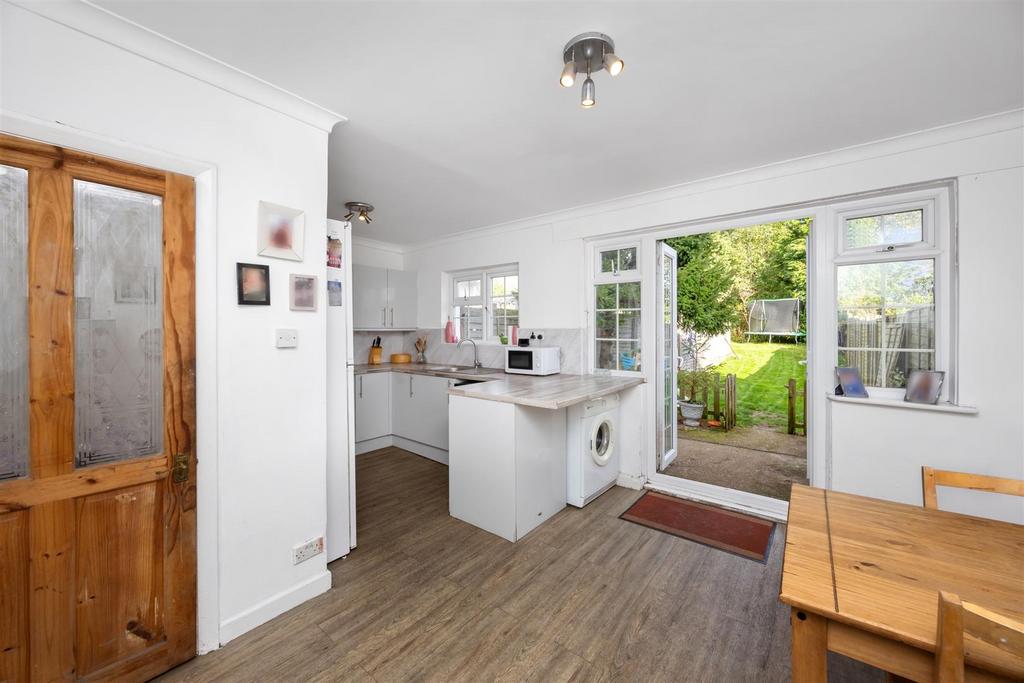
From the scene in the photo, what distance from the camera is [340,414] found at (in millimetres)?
2314

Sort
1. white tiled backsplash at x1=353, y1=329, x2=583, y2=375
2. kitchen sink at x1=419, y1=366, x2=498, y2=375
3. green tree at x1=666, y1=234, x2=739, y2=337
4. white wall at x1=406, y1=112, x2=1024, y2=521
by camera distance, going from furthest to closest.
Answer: green tree at x1=666, y1=234, x2=739, y2=337, kitchen sink at x1=419, y1=366, x2=498, y2=375, white tiled backsplash at x1=353, y1=329, x2=583, y2=375, white wall at x1=406, y1=112, x2=1024, y2=521

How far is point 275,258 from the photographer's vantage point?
1.82 meters

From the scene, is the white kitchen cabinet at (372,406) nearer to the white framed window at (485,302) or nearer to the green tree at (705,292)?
the white framed window at (485,302)

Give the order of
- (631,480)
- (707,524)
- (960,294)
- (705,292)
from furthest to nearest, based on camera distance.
Result: (705,292) < (631,480) < (707,524) < (960,294)

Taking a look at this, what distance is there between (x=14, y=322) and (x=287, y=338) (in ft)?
2.66

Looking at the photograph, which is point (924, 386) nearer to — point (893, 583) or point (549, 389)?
point (893, 583)

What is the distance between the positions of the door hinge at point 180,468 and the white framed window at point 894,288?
3.70m

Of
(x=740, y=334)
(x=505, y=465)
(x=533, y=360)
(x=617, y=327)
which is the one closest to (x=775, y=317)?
(x=740, y=334)

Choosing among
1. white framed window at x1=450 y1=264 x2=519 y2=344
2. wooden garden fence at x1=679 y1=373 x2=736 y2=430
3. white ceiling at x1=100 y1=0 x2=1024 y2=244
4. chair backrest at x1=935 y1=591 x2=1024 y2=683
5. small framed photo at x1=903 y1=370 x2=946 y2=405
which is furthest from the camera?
wooden garden fence at x1=679 y1=373 x2=736 y2=430

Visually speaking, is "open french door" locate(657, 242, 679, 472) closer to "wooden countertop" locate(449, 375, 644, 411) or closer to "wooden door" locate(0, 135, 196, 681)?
"wooden countertop" locate(449, 375, 644, 411)

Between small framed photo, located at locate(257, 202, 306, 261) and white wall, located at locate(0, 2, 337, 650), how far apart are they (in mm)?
37

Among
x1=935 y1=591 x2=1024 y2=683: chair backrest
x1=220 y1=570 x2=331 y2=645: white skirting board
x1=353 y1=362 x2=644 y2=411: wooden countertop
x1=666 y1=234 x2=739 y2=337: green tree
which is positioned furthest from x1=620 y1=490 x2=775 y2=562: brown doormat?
x1=666 y1=234 x2=739 y2=337: green tree

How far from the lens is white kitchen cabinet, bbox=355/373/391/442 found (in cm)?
→ 425

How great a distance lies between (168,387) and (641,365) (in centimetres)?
318
